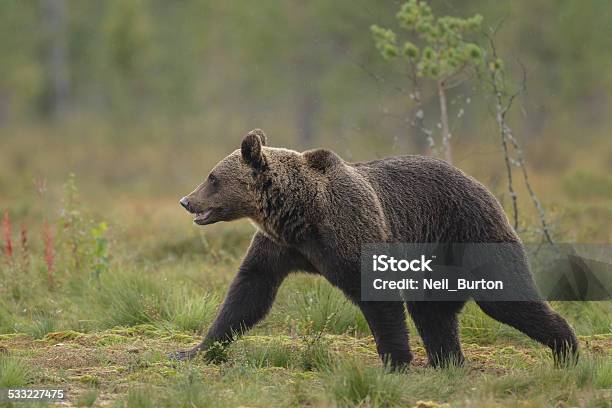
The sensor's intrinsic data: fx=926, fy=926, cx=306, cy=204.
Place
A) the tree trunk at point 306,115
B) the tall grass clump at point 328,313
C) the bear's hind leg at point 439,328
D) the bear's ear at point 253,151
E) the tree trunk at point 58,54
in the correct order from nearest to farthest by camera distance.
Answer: the bear's ear at point 253,151
the bear's hind leg at point 439,328
the tall grass clump at point 328,313
the tree trunk at point 306,115
the tree trunk at point 58,54

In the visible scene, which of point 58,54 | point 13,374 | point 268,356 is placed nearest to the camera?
point 13,374

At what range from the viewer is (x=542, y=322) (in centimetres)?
666

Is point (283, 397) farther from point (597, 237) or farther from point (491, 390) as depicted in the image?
point (597, 237)

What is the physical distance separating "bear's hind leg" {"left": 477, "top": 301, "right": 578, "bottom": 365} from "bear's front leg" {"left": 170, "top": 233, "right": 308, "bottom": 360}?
5.12 feet

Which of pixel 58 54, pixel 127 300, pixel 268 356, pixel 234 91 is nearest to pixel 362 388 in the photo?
pixel 268 356

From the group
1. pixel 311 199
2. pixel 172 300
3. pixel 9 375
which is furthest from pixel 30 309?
pixel 311 199

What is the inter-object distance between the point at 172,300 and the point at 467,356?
274cm

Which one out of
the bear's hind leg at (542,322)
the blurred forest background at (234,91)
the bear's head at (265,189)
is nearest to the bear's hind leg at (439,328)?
the bear's hind leg at (542,322)

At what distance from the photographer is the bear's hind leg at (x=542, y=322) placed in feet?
21.8

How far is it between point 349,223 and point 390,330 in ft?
2.61

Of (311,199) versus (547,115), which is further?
(547,115)

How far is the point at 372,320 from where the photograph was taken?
639cm

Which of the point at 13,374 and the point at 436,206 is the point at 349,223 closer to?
the point at 436,206

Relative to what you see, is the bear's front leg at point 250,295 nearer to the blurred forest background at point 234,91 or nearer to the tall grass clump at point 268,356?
the tall grass clump at point 268,356
